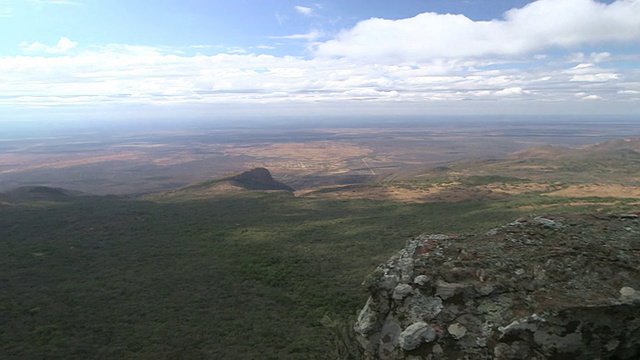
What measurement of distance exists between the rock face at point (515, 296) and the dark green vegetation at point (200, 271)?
3.70 m

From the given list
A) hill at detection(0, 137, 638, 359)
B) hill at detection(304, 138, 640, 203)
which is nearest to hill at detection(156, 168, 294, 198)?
hill at detection(0, 137, 638, 359)

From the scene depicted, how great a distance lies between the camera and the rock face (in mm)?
7012

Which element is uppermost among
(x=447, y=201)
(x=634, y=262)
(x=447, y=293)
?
(x=634, y=262)

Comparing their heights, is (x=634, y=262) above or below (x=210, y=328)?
above

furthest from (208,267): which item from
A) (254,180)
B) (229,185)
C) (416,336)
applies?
(254,180)

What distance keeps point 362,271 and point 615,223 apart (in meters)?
19.9

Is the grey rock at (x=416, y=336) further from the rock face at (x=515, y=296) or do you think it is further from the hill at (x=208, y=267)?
the hill at (x=208, y=267)

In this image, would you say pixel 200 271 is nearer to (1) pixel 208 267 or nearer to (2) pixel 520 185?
(1) pixel 208 267

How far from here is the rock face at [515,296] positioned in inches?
276

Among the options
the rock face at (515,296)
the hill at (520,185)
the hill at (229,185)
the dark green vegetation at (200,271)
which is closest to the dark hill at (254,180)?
the hill at (229,185)

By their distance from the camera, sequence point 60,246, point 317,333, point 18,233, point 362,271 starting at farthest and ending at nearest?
point 18,233 → point 60,246 → point 362,271 → point 317,333

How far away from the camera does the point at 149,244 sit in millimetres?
38469

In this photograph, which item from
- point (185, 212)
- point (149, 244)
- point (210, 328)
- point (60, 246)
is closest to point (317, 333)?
point (210, 328)

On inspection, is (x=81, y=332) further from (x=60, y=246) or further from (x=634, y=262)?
(x=634, y=262)
